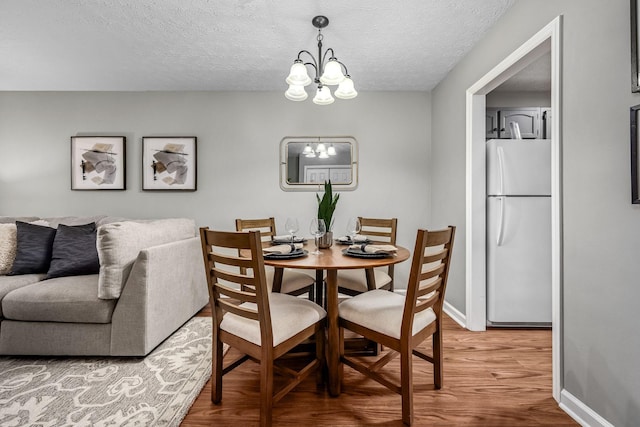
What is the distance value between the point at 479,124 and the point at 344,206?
1539mm

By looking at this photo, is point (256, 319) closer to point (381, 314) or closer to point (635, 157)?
point (381, 314)

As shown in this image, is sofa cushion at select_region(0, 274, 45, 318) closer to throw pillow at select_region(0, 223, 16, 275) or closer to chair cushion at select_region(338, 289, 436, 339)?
throw pillow at select_region(0, 223, 16, 275)

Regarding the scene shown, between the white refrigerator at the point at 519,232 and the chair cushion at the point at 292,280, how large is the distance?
1541mm

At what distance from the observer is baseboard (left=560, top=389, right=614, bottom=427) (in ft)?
4.61

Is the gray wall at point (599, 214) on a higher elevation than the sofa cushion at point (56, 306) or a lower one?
higher

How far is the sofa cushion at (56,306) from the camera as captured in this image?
202 cm

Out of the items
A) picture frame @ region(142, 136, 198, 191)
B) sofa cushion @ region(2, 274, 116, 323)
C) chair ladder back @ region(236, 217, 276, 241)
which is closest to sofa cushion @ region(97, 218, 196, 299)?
sofa cushion @ region(2, 274, 116, 323)

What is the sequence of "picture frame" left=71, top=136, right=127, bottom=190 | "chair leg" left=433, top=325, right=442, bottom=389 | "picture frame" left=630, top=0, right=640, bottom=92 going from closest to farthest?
"picture frame" left=630, top=0, right=640, bottom=92 < "chair leg" left=433, top=325, right=442, bottom=389 < "picture frame" left=71, top=136, right=127, bottom=190

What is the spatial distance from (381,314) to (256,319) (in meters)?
0.62

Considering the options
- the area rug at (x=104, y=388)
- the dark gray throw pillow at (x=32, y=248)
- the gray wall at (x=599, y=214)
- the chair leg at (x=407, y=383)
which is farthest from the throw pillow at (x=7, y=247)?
the gray wall at (x=599, y=214)

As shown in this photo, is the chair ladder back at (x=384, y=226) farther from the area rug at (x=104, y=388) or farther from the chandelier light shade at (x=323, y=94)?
the area rug at (x=104, y=388)

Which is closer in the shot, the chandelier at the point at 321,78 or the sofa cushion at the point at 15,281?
the chandelier at the point at 321,78

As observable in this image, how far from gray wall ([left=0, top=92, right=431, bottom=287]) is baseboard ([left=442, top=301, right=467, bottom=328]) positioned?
0.61m

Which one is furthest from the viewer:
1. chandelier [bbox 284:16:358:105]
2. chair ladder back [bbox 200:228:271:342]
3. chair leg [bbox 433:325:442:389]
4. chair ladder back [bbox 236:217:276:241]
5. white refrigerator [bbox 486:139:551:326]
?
chair ladder back [bbox 236:217:276:241]
